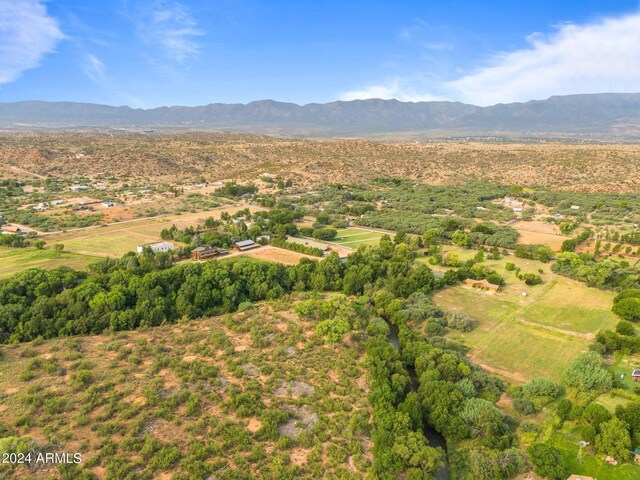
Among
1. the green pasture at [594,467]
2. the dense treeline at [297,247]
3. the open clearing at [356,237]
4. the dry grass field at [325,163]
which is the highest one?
the dry grass field at [325,163]

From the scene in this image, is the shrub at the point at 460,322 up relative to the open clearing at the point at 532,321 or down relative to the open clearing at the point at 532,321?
up

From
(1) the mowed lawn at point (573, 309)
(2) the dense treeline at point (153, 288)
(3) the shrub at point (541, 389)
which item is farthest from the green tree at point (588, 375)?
(2) the dense treeline at point (153, 288)

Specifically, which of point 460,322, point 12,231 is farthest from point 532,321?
point 12,231

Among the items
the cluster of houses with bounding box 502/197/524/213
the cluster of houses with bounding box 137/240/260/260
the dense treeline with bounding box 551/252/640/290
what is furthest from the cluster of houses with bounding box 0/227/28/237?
the cluster of houses with bounding box 502/197/524/213

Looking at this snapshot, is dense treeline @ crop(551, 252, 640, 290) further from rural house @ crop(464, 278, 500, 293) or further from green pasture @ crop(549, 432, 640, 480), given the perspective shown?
green pasture @ crop(549, 432, 640, 480)

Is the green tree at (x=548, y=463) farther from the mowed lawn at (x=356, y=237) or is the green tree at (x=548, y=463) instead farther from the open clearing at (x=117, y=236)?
the open clearing at (x=117, y=236)

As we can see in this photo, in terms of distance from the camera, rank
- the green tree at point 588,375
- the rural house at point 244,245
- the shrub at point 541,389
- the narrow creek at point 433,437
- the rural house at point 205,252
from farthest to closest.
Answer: the rural house at point 244,245
the rural house at point 205,252
the green tree at point 588,375
the shrub at point 541,389
the narrow creek at point 433,437

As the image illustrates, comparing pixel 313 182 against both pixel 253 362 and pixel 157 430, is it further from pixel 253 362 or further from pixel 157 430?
pixel 157 430
